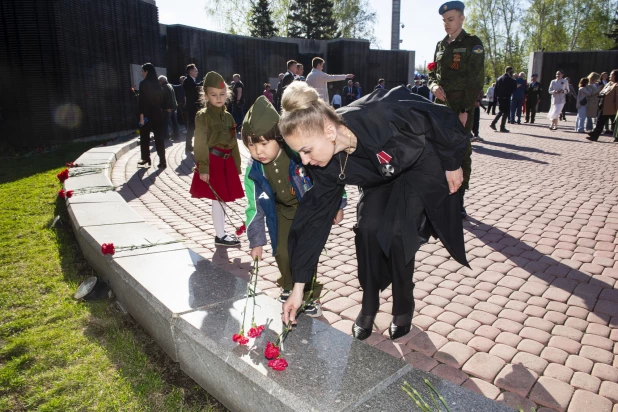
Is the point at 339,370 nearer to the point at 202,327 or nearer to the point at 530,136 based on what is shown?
the point at 202,327

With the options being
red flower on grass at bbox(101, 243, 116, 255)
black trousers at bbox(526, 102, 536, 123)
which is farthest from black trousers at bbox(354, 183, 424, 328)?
black trousers at bbox(526, 102, 536, 123)

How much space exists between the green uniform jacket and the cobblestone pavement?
1009 millimetres

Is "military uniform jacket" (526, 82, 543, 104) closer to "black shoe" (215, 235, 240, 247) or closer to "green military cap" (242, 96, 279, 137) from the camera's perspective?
"black shoe" (215, 235, 240, 247)

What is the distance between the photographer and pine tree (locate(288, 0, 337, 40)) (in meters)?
47.3

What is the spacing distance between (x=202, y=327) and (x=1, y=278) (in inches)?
105

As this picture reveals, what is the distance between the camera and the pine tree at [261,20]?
4606 cm

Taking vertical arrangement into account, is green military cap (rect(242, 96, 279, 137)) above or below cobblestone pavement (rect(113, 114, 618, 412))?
above

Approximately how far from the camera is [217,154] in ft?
15.9

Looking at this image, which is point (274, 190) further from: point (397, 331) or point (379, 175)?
point (397, 331)

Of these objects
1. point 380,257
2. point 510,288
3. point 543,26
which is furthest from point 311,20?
point 380,257

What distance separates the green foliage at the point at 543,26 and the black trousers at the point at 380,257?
5370 cm

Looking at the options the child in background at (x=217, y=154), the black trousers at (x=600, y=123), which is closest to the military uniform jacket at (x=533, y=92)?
the black trousers at (x=600, y=123)

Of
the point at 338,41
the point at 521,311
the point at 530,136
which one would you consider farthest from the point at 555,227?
the point at 338,41

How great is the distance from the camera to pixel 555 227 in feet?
17.6
